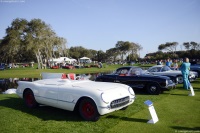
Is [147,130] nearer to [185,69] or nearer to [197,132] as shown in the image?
[197,132]

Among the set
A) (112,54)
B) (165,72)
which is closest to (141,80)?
(165,72)

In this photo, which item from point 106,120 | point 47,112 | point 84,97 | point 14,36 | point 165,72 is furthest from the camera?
point 14,36

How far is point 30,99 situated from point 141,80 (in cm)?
538

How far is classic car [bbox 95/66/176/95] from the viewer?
966cm

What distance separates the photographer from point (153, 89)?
384 inches

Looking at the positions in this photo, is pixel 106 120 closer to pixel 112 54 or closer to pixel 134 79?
pixel 134 79

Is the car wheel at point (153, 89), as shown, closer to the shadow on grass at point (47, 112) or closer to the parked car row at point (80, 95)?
the parked car row at point (80, 95)

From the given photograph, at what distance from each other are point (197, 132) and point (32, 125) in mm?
4068

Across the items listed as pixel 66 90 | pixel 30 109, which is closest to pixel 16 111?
pixel 30 109

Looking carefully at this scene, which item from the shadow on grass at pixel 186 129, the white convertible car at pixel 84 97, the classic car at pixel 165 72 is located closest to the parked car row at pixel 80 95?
the white convertible car at pixel 84 97

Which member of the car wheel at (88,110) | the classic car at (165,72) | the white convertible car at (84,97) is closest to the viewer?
the white convertible car at (84,97)

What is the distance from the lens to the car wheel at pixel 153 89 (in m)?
9.67

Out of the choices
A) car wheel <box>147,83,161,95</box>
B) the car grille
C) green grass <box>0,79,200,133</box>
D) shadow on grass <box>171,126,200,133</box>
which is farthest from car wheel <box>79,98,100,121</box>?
car wheel <box>147,83,161,95</box>

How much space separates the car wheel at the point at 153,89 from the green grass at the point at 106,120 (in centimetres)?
225
